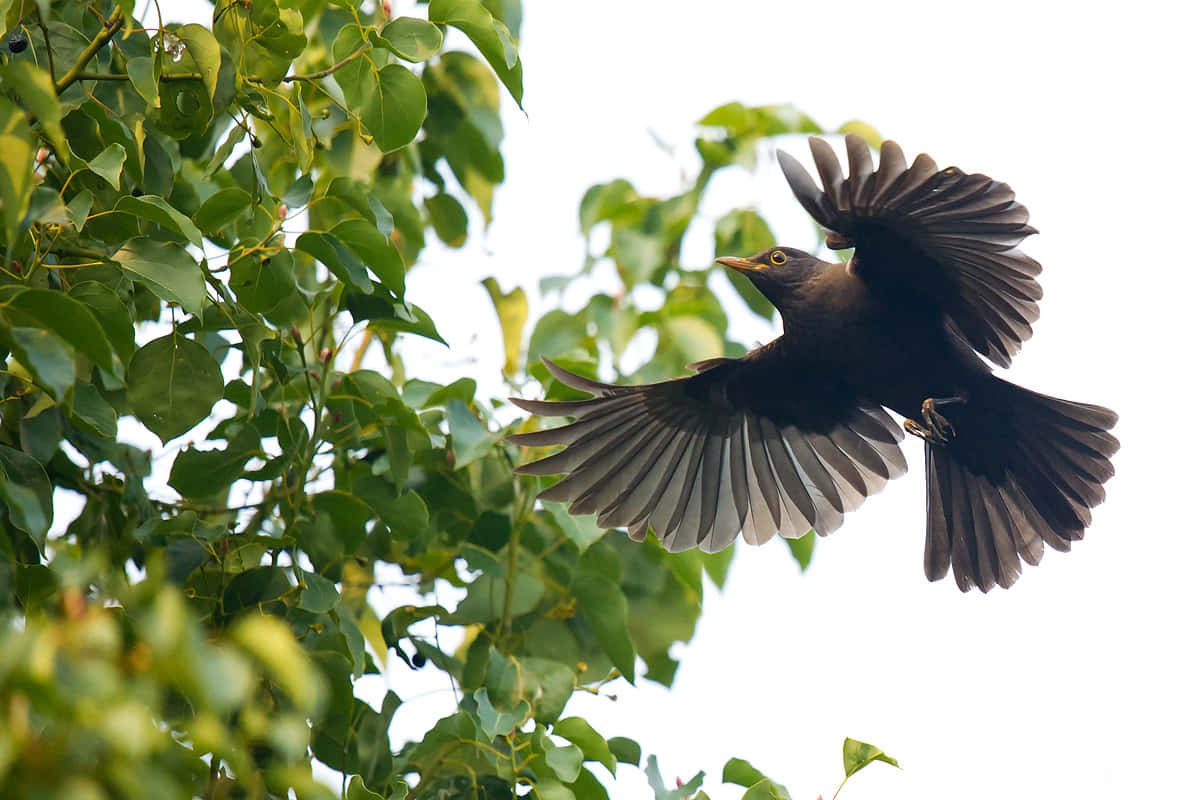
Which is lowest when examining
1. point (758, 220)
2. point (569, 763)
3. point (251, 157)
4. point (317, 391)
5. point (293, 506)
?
point (569, 763)

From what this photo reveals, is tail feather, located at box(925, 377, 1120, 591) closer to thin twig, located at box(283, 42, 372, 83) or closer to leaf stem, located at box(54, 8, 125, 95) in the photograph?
thin twig, located at box(283, 42, 372, 83)

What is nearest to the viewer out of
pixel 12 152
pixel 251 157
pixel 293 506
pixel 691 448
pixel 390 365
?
pixel 12 152

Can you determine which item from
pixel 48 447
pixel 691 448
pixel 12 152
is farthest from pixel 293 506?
pixel 691 448

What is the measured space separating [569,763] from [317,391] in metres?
1.07

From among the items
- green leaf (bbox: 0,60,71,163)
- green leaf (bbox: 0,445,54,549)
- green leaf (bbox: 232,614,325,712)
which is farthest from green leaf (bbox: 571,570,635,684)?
green leaf (bbox: 232,614,325,712)

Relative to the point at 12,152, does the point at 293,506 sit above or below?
below

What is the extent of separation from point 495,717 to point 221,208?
3.88 ft

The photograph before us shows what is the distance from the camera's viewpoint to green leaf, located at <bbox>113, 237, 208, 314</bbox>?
199 cm

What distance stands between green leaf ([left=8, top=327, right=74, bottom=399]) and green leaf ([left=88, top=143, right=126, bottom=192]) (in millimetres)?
453

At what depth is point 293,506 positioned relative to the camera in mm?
2666

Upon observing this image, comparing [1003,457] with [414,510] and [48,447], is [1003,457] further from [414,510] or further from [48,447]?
[48,447]

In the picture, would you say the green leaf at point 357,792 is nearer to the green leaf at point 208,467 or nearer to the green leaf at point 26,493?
the green leaf at point 26,493

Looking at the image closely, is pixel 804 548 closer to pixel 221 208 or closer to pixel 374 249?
pixel 374 249

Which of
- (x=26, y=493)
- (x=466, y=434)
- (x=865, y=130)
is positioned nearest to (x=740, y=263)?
(x=865, y=130)
